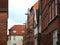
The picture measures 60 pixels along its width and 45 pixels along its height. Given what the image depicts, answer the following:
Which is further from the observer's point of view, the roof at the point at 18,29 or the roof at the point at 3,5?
the roof at the point at 18,29

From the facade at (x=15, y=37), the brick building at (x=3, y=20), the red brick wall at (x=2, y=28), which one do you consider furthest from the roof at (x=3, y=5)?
the facade at (x=15, y=37)

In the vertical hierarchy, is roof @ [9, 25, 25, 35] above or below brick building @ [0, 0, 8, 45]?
below

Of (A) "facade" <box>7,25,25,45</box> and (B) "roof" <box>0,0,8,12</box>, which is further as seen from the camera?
(A) "facade" <box>7,25,25,45</box>

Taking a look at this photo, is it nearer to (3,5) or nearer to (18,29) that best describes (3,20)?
(3,5)

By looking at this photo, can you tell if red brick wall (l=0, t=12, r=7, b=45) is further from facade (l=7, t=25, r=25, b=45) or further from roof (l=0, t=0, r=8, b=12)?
facade (l=7, t=25, r=25, b=45)

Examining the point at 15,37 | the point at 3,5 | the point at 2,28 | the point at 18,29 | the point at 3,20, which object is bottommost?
the point at 15,37

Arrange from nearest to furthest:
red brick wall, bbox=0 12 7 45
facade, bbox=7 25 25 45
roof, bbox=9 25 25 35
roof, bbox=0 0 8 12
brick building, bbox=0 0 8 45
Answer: roof, bbox=0 0 8 12
brick building, bbox=0 0 8 45
red brick wall, bbox=0 12 7 45
facade, bbox=7 25 25 45
roof, bbox=9 25 25 35

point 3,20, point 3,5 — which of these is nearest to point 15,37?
point 3,20

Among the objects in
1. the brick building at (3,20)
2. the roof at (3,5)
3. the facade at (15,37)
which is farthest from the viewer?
the facade at (15,37)

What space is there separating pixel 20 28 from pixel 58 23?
111m

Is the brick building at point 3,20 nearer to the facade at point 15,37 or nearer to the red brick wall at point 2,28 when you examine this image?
the red brick wall at point 2,28

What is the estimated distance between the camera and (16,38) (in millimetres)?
130875

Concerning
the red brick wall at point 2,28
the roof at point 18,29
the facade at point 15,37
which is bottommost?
the facade at point 15,37

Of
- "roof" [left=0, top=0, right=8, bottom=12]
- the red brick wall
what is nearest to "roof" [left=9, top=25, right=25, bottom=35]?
the red brick wall
